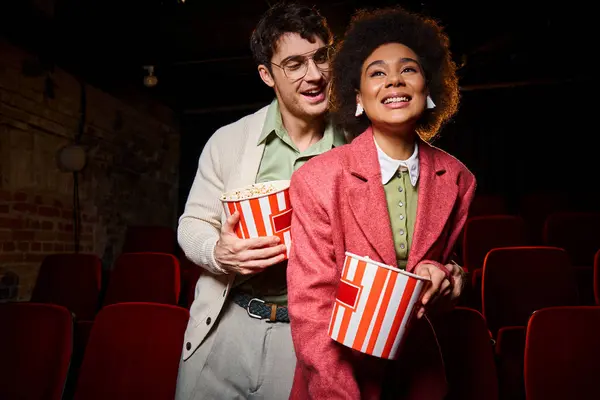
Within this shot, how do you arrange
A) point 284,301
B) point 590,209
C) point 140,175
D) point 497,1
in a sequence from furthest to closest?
point 140,175 → point 590,209 → point 497,1 → point 284,301

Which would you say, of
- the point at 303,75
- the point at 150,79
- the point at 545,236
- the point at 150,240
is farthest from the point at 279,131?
the point at 150,79

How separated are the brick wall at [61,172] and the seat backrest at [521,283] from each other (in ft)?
10.8

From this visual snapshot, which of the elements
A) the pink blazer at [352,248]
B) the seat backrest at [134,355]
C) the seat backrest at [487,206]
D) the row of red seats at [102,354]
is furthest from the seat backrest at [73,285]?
the seat backrest at [487,206]

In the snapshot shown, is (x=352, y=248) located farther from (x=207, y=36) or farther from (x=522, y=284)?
(x=207, y=36)

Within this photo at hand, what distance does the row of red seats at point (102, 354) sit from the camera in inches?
70.2

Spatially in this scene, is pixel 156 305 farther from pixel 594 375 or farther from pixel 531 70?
pixel 531 70

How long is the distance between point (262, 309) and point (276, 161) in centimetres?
41

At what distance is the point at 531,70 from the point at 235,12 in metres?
3.68

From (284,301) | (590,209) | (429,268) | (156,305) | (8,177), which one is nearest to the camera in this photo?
(429,268)

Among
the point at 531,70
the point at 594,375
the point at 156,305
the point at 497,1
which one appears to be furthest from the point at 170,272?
the point at 531,70

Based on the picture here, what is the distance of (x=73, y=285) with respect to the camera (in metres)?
3.31

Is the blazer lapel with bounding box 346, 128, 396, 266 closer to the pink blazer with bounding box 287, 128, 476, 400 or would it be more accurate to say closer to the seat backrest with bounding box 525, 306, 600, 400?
the pink blazer with bounding box 287, 128, 476, 400

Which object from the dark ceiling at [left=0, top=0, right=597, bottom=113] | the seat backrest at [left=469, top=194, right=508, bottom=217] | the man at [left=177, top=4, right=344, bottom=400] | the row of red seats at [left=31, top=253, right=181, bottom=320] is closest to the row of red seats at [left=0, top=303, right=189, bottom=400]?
the man at [left=177, top=4, right=344, bottom=400]

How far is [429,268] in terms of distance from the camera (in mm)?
968
